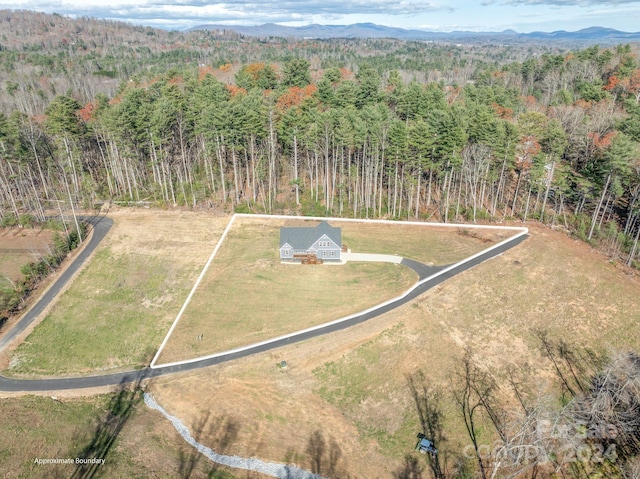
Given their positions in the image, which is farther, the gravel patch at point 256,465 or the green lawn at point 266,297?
the green lawn at point 266,297

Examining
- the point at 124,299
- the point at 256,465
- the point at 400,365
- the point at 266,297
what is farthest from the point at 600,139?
the point at 124,299

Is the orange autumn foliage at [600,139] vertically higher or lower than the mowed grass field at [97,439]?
higher

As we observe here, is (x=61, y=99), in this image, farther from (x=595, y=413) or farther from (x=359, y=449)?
(x=595, y=413)

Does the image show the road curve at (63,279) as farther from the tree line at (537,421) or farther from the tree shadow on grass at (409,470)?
the tree line at (537,421)

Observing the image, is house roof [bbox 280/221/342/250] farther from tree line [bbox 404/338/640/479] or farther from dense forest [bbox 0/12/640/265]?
tree line [bbox 404/338/640/479]

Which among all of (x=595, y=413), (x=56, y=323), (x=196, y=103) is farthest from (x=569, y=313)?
(x=196, y=103)

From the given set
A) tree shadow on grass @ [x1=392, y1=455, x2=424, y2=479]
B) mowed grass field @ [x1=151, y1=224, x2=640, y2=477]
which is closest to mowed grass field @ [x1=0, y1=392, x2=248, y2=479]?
mowed grass field @ [x1=151, y1=224, x2=640, y2=477]

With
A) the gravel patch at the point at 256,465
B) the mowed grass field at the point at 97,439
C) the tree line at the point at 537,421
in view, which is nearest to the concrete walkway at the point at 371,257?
the tree line at the point at 537,421
